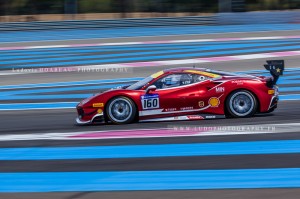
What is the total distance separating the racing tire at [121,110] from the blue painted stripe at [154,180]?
319cm

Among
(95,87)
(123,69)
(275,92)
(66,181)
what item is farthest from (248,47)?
(66,181)

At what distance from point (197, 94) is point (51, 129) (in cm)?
266

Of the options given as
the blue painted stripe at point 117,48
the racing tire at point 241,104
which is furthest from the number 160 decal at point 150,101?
the blue painted stripe at point 117,48

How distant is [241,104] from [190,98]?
34.3 inches

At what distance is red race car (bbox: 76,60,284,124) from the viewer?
10414mm

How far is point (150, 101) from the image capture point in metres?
10.6

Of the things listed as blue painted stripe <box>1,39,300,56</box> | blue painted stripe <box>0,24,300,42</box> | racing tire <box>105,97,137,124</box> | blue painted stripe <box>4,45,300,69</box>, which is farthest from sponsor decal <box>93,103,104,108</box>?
blue painted stripe <box>0,24,300,42</box>

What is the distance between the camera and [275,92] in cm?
1055

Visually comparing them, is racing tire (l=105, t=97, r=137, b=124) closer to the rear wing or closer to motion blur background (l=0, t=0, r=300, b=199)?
motion blur background (l=0, t=0, r=300, b=199)

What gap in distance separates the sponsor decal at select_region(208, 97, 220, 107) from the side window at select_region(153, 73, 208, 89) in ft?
1.27

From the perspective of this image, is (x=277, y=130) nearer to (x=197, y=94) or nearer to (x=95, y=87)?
(x=197, y=94)

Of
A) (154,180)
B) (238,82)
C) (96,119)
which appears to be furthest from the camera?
(96,119)

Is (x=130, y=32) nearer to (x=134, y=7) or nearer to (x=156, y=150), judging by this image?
(x=134, y=7)

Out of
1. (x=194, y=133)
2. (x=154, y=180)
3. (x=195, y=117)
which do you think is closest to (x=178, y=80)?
(x=195, y=117)
